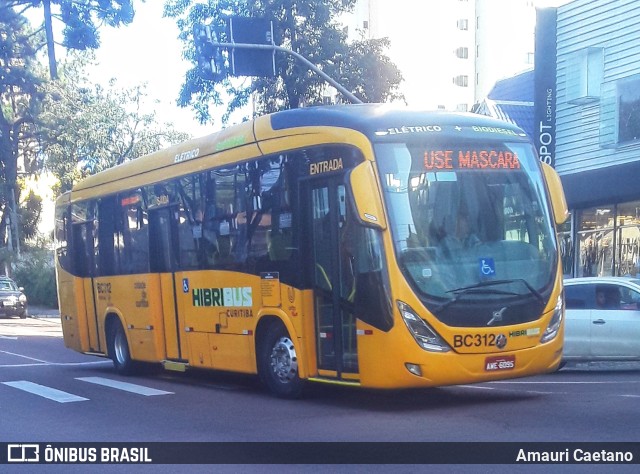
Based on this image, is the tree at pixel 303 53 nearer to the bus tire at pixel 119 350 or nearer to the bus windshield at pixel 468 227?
the bus tire at pixel 119 350

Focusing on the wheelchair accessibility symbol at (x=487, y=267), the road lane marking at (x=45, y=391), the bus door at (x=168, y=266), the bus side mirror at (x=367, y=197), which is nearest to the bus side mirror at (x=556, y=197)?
the wheelchair accessibility symbol at (x=487, y=267)

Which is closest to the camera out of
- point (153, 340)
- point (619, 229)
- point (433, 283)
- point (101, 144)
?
point (433, 283)

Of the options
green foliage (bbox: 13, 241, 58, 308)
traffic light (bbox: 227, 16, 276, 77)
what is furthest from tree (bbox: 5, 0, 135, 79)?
green foliage (bbox: 13, 241, 58, 308)

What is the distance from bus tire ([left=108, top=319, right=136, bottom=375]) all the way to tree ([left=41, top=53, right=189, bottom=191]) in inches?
902

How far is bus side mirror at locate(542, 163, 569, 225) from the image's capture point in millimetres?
11750

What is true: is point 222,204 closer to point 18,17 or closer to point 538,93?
point 18,17

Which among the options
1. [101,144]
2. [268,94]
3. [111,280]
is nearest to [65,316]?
[111,280]

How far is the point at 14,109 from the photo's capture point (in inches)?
1747

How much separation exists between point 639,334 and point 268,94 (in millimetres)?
17980

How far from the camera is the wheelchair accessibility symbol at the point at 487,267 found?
1080 centimetres

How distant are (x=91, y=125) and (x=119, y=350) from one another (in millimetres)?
24062

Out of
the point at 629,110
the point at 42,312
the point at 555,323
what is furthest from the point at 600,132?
the point at 42,312

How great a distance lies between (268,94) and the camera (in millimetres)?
30516

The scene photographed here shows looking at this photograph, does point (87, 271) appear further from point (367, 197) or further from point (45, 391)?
point (367, 197)
